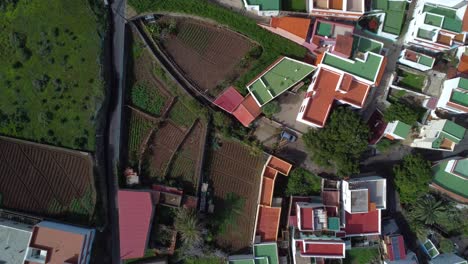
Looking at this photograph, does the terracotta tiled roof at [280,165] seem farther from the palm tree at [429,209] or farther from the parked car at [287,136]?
the palm tree at [429,209]

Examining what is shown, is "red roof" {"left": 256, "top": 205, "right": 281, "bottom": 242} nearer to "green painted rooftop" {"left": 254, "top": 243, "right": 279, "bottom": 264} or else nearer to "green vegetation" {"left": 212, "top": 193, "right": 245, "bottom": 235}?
"green painted rooftop" {"left": 254, "top": 243, "right": 279, "bottom": 264}

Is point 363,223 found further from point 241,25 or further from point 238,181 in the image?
point 241,25

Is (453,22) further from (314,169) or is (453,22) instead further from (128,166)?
(128,166)

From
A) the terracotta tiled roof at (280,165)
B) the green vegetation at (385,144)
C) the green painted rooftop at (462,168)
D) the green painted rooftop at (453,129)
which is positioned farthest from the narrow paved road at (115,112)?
the green painted rooftop at (462,168)

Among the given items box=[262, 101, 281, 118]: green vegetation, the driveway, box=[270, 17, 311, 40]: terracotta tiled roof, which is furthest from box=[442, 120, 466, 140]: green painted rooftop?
box=[262, 101, 281, 118]: green vegetation

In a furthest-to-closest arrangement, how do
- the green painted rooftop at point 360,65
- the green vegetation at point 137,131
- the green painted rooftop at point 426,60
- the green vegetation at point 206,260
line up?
the green vegetation at point 206,260
the green vegetation at point 137,131
the green painted rooftop at point 426,60
the green painted rooftop at point 360,65
